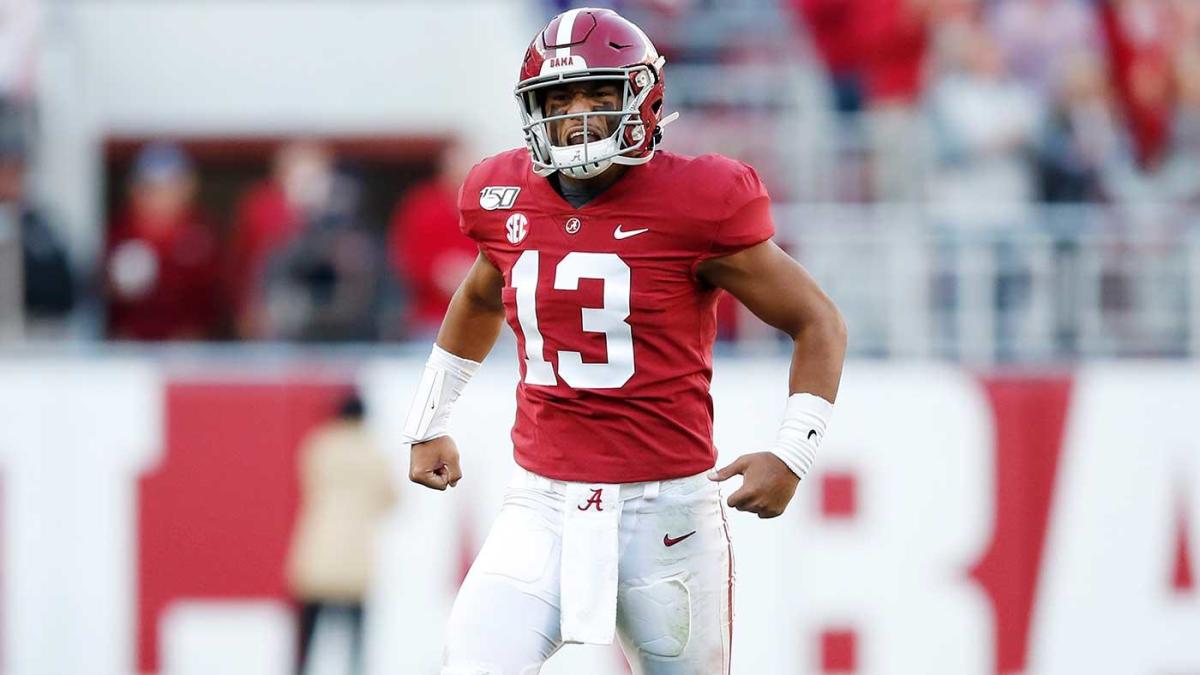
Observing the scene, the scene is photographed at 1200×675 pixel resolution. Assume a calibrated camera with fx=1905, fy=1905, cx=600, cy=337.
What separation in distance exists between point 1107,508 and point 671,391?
3.73m

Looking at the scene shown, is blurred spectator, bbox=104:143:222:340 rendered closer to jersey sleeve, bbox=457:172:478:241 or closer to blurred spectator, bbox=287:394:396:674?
blurred spectator, bbox=287:394:396:674

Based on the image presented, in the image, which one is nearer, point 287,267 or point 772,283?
point 772,283

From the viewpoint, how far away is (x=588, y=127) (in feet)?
13.6

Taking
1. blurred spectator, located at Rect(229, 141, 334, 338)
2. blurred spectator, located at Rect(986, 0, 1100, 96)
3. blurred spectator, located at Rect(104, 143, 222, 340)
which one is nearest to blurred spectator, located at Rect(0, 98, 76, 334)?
blurred spectator, located at Rect(104, 143, 222, 340)

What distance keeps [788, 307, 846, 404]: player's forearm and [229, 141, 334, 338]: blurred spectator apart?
4.45 metres

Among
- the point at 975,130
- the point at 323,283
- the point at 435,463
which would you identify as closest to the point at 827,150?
the point at 975,130

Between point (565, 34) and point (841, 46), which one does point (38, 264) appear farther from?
point (565, 34)

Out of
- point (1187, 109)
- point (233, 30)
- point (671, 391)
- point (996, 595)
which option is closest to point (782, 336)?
point (996, 595)

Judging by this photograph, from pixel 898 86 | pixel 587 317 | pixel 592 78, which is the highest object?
pixel 898 86

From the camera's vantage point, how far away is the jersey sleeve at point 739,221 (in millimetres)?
4156

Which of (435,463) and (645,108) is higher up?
(645,108)

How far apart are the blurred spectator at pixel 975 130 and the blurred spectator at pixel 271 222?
277 cm

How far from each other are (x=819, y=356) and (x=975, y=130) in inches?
173

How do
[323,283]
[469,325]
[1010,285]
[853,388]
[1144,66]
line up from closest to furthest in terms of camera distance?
[469,325], [853,388], [1010,285], [323,283], [1144,66]
